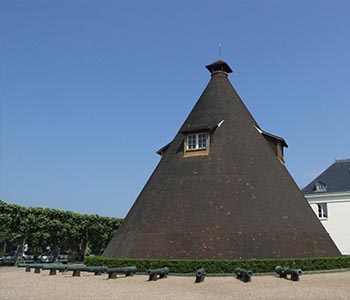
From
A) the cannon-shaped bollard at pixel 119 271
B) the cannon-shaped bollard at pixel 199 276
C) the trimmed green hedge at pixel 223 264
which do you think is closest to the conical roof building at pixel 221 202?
the trimmed green hedge at pixel 223 264

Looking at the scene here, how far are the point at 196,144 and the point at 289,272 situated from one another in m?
10.2

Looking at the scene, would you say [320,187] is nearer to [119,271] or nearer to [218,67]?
[218,67]

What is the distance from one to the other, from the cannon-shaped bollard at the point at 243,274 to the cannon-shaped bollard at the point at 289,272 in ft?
4.71

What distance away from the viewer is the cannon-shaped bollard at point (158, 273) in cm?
1639

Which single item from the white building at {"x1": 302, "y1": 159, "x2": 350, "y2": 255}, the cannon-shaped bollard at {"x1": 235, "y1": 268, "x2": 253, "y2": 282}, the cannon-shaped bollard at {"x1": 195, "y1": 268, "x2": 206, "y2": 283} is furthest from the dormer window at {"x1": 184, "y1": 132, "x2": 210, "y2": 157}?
the white building at {"x1": 302, "y1": 159, "x2": 350, "y2": 255}

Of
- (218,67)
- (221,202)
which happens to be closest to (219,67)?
(218,67)

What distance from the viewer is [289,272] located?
632 inches

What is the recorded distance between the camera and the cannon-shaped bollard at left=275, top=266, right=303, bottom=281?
1567cm

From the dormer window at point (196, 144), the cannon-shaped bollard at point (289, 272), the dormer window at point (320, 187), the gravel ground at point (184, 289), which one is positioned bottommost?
the gravel ground at point (184, 289)

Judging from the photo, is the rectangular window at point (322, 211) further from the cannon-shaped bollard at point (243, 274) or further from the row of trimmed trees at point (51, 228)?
the cannon-shaped bollard at point (243, 274)

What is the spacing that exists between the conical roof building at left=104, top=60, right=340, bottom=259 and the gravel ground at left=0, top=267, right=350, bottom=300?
8.10ft

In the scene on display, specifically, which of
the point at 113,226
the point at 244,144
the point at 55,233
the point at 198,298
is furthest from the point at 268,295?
the point at 113,226

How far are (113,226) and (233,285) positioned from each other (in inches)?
1402

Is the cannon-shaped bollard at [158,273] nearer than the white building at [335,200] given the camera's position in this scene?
Yes
